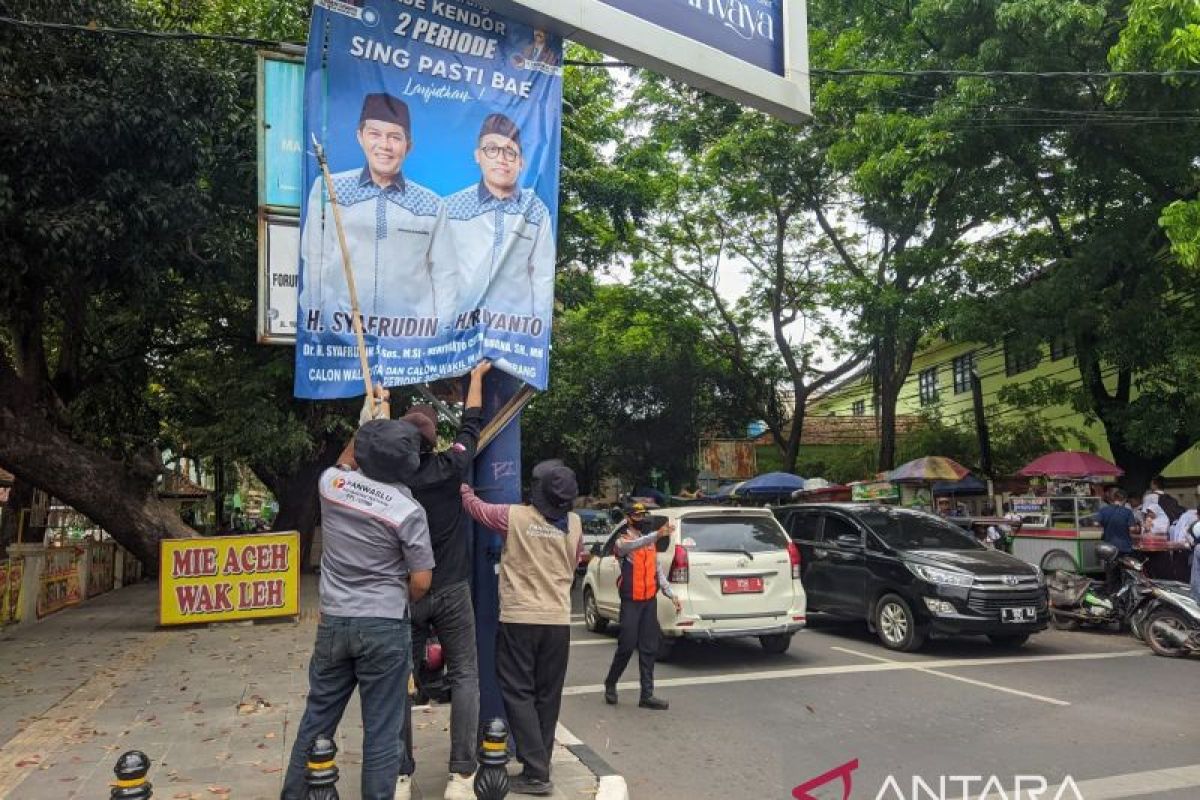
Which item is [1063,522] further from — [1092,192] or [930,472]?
[1092,192]

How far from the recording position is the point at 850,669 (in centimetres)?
932

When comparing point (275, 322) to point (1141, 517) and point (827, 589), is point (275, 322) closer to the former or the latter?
point (827, 589)

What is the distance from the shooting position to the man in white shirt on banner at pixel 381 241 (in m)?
5.15

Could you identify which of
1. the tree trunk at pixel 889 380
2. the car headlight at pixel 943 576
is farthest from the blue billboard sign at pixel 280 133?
the tree trunk at pixel 889 380

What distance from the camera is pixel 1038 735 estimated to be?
671 cm

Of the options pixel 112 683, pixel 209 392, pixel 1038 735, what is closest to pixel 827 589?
pixel 1038 735

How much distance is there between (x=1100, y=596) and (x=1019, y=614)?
2678 millimetres

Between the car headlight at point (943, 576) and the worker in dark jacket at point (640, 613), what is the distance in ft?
12.3

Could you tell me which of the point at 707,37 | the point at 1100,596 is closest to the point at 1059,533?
the point at 1100,596

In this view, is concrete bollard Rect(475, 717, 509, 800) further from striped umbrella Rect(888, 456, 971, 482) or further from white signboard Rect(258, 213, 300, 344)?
striped umbrella Rect(888, 456, 971, 482)

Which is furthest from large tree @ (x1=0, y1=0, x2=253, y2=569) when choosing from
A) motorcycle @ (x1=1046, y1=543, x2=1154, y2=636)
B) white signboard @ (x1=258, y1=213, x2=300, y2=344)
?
motorcycle @ (x1=1046, y1=543, x2=1154, y2=636)

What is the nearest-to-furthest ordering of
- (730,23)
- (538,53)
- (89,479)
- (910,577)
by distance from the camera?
(538,53) < (730,23) < (910,577) < (89,479)

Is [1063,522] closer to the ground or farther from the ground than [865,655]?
farther from the ground

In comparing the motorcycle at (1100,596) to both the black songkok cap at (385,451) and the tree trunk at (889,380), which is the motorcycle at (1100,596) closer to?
the tree trunk at (889,380)
